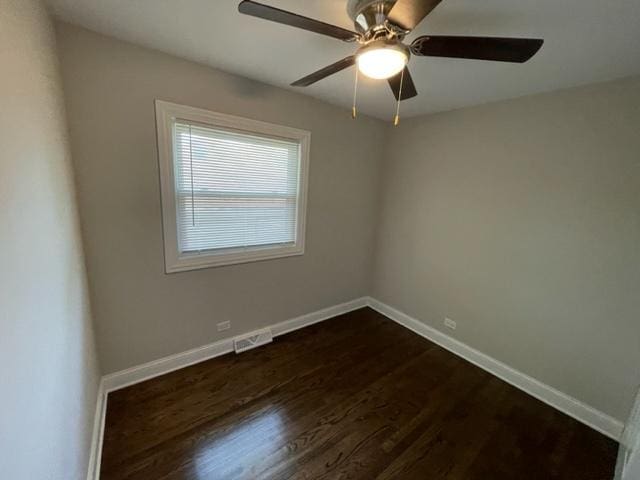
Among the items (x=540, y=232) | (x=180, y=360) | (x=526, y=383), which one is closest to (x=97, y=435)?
(x=180, y=360)

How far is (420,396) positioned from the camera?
2047 mm

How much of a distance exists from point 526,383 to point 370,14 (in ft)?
9.28

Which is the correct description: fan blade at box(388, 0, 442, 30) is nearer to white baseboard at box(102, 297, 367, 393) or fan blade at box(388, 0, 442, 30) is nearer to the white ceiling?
the white ceiling

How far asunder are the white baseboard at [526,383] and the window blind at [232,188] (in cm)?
182

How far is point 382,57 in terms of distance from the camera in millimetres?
1118

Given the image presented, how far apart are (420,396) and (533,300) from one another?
1.20 meters

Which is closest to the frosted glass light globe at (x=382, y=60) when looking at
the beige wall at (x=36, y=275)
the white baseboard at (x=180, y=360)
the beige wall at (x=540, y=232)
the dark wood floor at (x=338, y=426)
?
the beige wall at (x=36, y=275)

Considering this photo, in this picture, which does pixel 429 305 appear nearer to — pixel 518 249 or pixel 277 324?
pixel 518 249

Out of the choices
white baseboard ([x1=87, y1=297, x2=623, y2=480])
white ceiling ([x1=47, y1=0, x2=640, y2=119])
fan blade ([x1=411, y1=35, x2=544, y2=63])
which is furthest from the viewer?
white baseboard ([x1=87, y1=297, x2=623, y2=480])

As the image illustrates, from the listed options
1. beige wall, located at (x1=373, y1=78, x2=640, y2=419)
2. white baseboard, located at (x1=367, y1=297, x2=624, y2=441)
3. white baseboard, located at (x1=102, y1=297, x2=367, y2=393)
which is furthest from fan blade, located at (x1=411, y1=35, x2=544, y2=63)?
white baseboard, located at (x1=102, y1=297, x2=367, y2=393)

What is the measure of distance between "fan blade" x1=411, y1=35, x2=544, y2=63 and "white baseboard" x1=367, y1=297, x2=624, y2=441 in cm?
236

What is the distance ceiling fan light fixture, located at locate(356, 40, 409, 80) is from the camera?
109 centimetres

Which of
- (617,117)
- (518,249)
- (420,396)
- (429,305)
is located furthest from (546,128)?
(420,396)

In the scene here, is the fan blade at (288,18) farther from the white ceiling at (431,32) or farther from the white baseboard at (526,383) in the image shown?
the white baseboard at (526,383)
